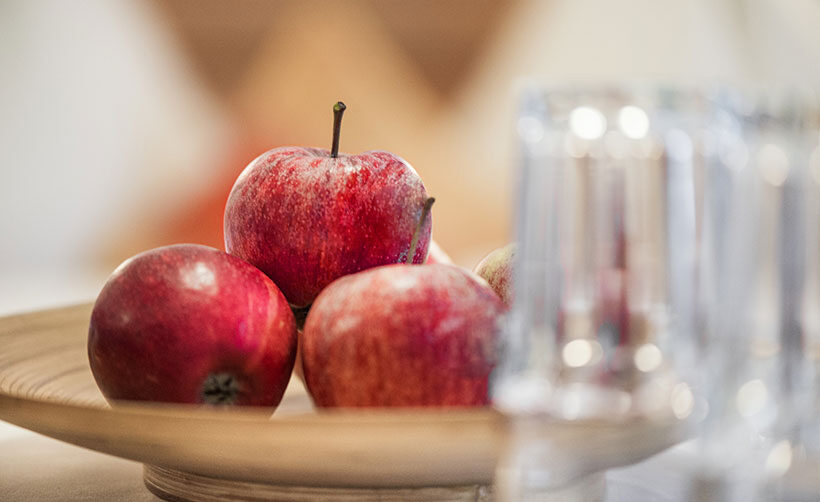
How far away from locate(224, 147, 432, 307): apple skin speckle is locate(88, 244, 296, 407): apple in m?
0.04

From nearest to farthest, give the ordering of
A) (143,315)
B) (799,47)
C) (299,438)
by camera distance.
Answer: (299,438)
(143,315)
(799,47)

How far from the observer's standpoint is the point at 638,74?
228 centimetres

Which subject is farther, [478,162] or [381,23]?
[478,162]

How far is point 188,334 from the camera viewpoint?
18.6 inches

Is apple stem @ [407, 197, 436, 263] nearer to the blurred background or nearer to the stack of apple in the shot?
the stack of apple

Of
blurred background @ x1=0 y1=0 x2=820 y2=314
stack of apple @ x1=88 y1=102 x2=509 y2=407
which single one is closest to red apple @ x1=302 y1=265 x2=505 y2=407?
stack of apple @ x1=88 y1=102 x2=509 y2=407

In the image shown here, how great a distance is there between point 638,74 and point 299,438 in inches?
81.3

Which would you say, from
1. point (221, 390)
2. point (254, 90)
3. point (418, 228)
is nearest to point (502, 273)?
point (418, 228)

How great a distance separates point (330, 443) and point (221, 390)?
0.16 metres

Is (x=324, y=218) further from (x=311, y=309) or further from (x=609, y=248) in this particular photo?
(x=609, y=248)

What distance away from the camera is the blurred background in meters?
2.09

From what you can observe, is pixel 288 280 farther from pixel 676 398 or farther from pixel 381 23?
pixel 381 23

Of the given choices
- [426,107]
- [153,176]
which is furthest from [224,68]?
[426,107]

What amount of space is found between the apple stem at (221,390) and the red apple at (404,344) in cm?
4
